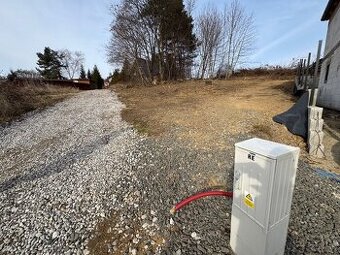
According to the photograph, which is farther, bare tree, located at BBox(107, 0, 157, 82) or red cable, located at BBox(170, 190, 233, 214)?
bare tree, located at BBox(107, 0, 157, 82)

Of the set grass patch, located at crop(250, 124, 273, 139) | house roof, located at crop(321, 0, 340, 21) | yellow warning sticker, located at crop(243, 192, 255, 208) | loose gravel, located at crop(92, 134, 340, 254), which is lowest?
loose gravel, located at crop(92, 134, 340, 254)

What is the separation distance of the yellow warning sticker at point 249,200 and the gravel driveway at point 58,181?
5.31 ft

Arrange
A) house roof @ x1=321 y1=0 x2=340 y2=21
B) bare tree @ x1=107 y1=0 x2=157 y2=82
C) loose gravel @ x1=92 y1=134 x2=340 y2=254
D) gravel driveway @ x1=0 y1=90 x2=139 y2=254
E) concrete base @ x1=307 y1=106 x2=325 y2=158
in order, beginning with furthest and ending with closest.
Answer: bare tree @ x1=107 y1=0 x2=157 y2=82 → house roof @ x1=321 y1=0 x2=340 y2=21 → concrete base @ x1=307 y1=106 x2=325 y2=158 → gravel driveway @ x1=0 y1=90 x2=139 y2=254 → loose gravel @ x1=92 y1=134 x2=340 y2=254

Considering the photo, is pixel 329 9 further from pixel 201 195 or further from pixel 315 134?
pixel 201 195

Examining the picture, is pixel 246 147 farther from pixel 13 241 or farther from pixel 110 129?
pixel 110 129

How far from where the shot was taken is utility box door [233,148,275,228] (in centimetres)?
133

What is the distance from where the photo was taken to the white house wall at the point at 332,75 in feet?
21.5

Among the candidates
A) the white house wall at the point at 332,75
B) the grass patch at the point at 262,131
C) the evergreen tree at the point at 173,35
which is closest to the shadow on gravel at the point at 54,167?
the grass patch at the point at 262,131

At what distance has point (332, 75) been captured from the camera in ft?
23.3

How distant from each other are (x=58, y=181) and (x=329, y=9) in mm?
11706

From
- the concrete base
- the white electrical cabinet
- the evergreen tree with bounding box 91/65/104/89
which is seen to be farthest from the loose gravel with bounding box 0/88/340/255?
the evergreen tree with bounding box 91/65/104/89

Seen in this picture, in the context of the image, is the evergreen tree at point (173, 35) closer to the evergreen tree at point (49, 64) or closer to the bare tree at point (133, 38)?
the bare tree at point (133, 38)

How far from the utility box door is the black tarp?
366cm

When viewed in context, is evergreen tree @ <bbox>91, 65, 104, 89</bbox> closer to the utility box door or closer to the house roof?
the house roof
